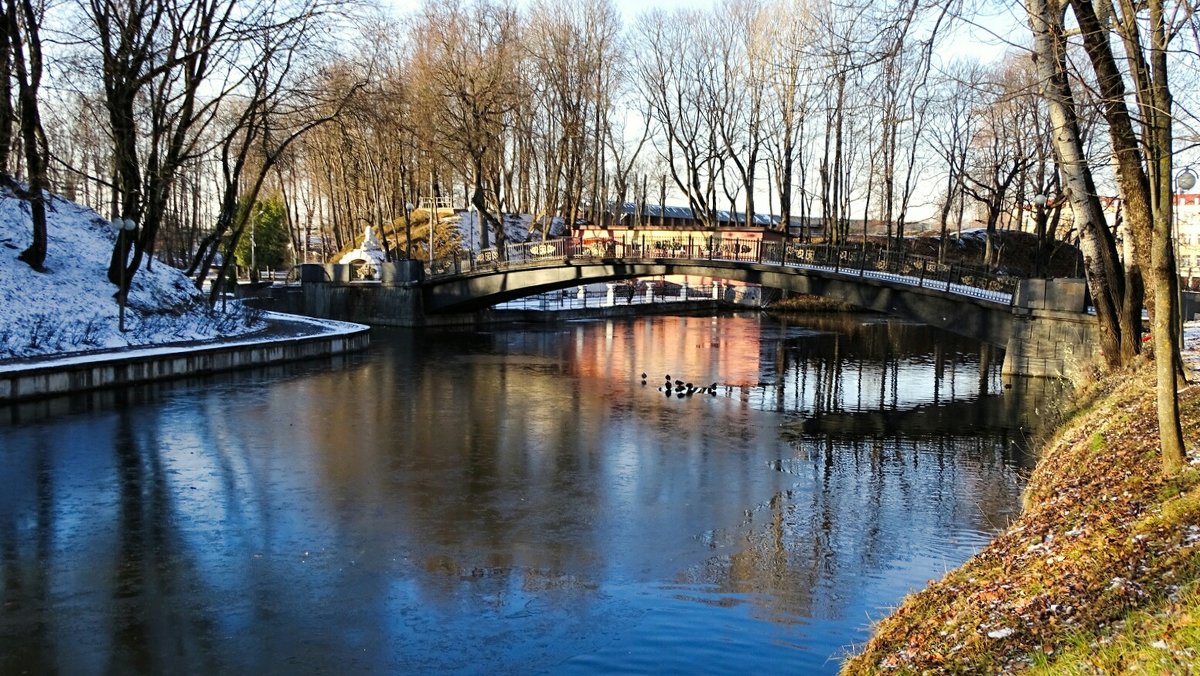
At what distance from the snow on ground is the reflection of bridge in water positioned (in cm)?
951

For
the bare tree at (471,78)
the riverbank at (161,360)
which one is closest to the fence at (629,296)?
the bare tree at (471,78)

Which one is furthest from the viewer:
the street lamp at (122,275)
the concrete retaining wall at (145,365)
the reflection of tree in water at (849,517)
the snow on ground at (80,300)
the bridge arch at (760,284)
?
the bridge arch at (760,284)

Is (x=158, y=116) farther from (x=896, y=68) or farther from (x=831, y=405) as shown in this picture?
(x=896, y=68)

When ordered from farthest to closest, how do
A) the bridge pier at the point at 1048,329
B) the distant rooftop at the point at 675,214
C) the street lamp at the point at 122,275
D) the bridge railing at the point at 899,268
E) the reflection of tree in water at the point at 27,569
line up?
the distant rooftop at the point at 675,214 → the bridge railing at the point at 899,268 → the street lamp at the point at 122,275 → the bridge pier at the point at 1048,329 → the reflection of tree in water at the point at 27,569

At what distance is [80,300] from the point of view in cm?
2548

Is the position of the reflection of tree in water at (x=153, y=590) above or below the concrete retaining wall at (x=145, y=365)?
below

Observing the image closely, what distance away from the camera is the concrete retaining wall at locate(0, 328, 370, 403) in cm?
1905

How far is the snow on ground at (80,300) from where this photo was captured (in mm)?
22891

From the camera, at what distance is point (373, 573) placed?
930cm

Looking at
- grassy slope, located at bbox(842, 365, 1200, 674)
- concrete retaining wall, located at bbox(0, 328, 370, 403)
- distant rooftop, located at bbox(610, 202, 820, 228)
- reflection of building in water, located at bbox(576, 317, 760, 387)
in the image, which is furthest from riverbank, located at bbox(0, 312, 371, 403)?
distant rooftop, located at bbox(610, 202, 820, 228)

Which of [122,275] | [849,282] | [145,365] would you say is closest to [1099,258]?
[849,282]

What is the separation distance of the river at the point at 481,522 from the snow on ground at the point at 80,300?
369cm

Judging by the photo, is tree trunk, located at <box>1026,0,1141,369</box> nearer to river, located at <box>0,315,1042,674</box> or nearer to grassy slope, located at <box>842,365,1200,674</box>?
river, located at <box>0,315,1042,674</box>

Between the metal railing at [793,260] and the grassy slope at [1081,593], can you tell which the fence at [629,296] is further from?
the grassy slope at [1081,593]
